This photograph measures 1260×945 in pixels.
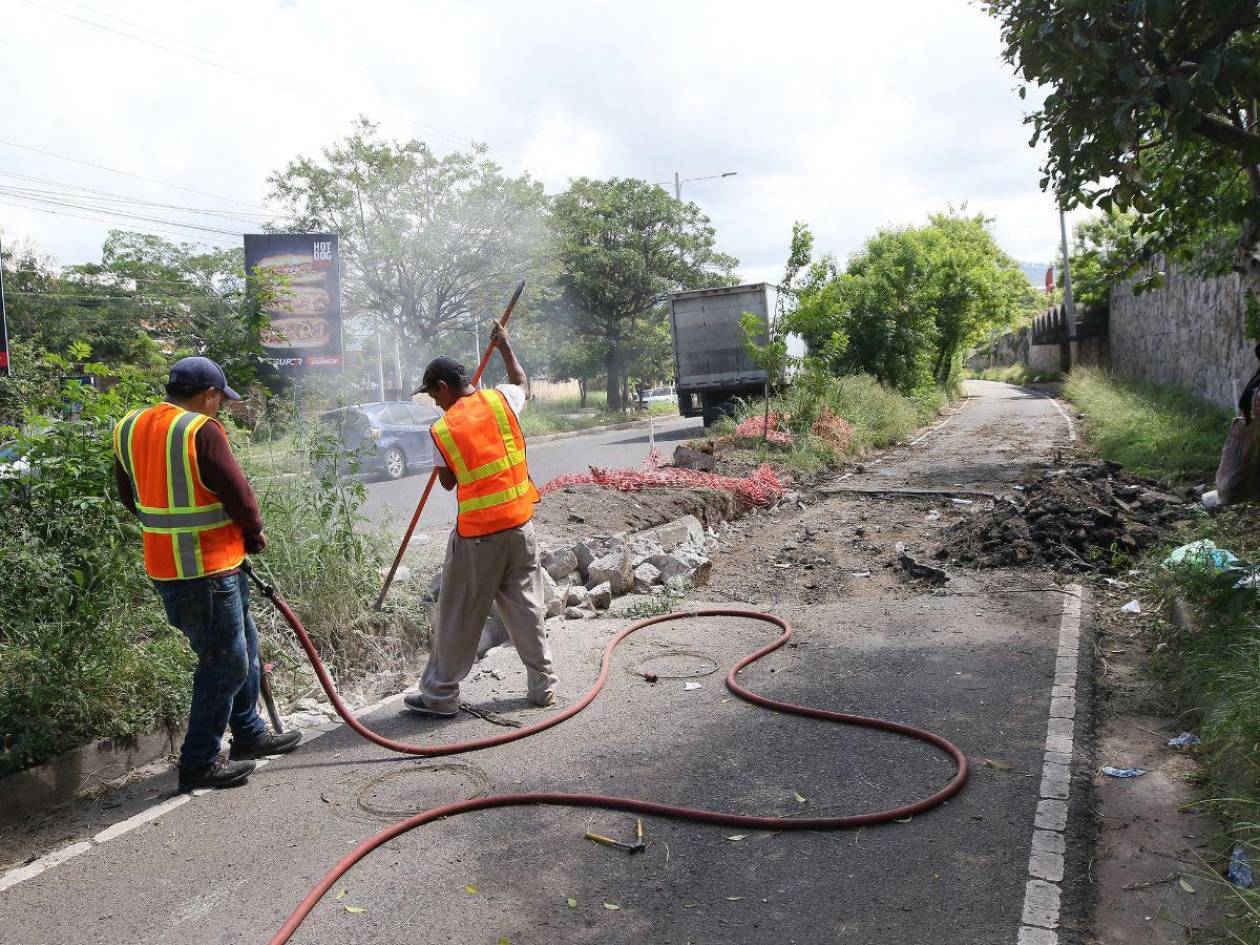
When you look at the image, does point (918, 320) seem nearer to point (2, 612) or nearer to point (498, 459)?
point (498, 459)

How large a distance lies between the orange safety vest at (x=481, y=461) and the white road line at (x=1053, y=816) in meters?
2.72

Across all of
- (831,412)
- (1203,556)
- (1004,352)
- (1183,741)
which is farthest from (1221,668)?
(1004,352)

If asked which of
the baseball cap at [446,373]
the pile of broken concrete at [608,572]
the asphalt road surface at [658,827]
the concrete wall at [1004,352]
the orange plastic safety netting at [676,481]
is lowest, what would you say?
the asphalt road surface at [658,827]

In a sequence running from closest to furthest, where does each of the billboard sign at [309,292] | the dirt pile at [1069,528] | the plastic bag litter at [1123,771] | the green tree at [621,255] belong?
the plastic bag litter at [1123,771] < the dirt pile at [1069,528] < the billboard sign at [309,292] < the green tree at [621,255]

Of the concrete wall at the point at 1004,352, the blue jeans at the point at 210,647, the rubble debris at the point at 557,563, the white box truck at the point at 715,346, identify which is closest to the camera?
the blue jeans at the point at 210,647

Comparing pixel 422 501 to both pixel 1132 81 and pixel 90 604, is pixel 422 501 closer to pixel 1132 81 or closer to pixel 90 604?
pixel 90 604

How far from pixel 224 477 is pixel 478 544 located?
1.29m

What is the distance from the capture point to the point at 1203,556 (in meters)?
5.70

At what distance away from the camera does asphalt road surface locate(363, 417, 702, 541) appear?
9570mm

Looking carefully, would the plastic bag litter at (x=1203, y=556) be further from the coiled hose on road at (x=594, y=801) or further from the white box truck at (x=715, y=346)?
the white box truck at (x=715, y=346)

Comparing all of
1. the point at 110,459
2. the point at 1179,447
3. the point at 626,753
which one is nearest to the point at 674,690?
the point at 626,753

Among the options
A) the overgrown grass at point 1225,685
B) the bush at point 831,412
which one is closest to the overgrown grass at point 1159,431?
the bush at point 831,412

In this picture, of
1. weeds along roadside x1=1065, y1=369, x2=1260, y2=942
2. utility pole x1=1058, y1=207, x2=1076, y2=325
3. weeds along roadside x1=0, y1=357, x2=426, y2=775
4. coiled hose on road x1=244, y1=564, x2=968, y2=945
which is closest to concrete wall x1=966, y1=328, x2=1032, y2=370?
utility pole x1=1058, y1=207, x2=1076, y2=325

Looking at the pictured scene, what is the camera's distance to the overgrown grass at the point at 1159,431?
11.3 metres
